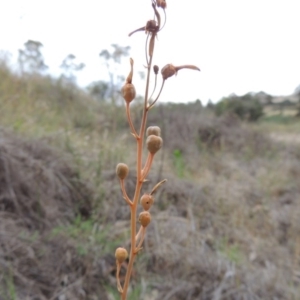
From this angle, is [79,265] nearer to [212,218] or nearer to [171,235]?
[171,235]

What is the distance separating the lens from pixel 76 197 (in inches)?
108

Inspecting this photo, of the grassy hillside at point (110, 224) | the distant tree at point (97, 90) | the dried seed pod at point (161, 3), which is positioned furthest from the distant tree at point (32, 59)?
the dried seed pod at point (161, 3)

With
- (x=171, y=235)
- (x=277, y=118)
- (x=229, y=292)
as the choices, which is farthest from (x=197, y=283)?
(x=277, y=118)

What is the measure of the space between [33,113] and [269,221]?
218 cm

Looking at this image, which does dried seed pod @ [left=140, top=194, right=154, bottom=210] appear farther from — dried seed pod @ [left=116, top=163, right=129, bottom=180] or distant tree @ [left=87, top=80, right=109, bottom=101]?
distant tree @ [left=87, top=80, right=109, bottom=101]

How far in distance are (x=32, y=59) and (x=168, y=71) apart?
15.1ft

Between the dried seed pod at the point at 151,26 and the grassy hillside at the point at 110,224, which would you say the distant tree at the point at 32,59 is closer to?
the grassy hillside at the point at 110,224

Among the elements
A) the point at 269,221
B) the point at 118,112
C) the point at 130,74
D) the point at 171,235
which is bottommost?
the point at 269,221

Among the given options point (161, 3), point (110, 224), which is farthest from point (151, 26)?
point (110, 224)

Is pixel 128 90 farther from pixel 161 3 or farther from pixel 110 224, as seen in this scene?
pixel 110 224

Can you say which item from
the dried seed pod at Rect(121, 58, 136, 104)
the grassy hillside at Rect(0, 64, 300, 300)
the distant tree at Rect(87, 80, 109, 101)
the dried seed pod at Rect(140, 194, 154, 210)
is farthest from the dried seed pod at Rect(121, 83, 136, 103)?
the distant tree at Rect(87, 80, 109, 101)

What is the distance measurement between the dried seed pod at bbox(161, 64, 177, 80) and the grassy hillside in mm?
1392

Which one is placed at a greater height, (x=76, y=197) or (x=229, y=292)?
(x=76, y=197)

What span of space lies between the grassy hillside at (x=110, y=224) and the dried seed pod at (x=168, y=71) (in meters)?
1.39
